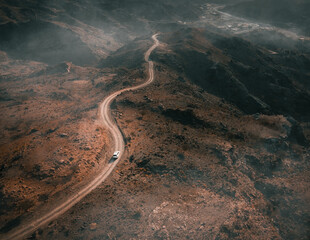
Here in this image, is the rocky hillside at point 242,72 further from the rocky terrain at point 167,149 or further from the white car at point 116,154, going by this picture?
the white car at point 116,154

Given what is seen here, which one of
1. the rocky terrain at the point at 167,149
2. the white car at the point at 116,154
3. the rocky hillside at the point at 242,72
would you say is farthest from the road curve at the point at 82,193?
the rocky hillside at the point at 242,72

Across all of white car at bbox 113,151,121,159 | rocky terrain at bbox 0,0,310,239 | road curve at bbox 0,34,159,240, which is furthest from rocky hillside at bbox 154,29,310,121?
white car at bbox 113,151,121,159

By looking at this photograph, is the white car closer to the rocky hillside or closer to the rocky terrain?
the rocky terrain

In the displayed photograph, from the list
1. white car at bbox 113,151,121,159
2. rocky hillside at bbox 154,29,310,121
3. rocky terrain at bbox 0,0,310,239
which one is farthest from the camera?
rocky hillside at bbox 154,29,310,121

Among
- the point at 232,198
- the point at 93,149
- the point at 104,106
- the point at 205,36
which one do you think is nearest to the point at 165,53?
the point at 205,36

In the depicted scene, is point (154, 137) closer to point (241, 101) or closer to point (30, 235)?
point (30, 235)

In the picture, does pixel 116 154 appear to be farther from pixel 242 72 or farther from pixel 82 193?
pixel 242 72

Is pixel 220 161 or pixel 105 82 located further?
pixel 105 82

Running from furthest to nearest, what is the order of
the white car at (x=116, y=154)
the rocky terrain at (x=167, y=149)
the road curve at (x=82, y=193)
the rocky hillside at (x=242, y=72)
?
the rocky hillside at (x=242, y=72) → the white car at (x=116, y=154) → the rocky terrain at (x=167, y=149) → the road curve at (x=82, y=193)
